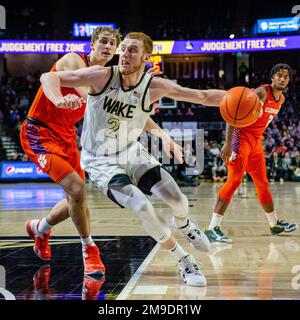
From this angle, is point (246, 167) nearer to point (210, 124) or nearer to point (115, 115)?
point (115, 115)

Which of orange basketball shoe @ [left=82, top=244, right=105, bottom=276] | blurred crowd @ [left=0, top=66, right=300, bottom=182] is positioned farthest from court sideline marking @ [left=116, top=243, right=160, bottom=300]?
blurred crowd @ [left=0, top=66, right=300, bottom=182]

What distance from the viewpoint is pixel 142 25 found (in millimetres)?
28484

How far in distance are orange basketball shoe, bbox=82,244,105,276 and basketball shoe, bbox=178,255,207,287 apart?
0.68m

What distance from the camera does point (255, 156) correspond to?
20.9 ft

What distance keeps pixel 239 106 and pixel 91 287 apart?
5.75 feet

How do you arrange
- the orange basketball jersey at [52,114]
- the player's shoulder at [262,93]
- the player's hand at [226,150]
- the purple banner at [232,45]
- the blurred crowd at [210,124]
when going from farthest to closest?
the purple banner at [232,45]
the blurred crowd at [210,124]
the player's shoulder at [262,93]
the player's hand at [226,150]
the orange basketball jersey at [52,114]

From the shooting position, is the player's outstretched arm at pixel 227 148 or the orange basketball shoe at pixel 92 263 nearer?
the orange basketball shoe at pixel 92 263

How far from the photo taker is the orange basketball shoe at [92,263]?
13.8 feet

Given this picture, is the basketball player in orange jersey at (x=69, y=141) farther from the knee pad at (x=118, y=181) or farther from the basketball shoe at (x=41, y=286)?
the knee pad at (x=118, y=181)

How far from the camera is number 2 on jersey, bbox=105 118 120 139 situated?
3.98 m

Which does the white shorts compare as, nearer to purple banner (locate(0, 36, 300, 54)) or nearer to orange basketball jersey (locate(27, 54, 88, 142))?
orange basketball jersey (locate(27, 54, 88, 142))

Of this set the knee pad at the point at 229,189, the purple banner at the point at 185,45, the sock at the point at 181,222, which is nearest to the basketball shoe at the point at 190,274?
the sock at the point at 181,222

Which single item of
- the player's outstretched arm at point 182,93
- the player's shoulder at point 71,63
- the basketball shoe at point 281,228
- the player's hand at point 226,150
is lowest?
the basketball shoe at point 281,228

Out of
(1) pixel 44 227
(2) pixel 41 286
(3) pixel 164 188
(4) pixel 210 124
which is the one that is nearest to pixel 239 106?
(3) pixel 164 188
